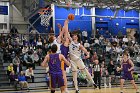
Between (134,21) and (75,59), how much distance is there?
28042 millimetres

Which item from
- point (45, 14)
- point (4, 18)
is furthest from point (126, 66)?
point (4, 18)

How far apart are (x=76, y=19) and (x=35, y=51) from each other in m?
13.1

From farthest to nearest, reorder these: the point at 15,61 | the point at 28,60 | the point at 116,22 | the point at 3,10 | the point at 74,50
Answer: the point at 116,22 < the point at 3,10 < the point at 28,60 < the point at 15,61 < the point at 74,50

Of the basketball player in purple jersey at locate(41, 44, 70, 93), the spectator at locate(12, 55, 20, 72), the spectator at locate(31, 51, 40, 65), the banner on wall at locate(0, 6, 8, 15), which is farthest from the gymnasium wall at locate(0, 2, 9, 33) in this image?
the basketball player in purple jersey at locate(41, 44, 70, 93)

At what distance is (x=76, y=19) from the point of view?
1419 inches

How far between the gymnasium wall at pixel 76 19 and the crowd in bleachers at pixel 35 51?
6.36m

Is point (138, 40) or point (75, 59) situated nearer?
point (75, 59)

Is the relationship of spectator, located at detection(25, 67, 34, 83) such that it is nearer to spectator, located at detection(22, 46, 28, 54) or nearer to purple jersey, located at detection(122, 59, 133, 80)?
spectator, located at detection(22, 46, 28, 54)

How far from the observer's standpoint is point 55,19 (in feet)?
115

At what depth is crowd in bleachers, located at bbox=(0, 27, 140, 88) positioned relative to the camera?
21562 mm

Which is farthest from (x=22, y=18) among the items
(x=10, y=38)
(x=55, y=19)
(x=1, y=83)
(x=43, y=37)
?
(x=1, y=83)

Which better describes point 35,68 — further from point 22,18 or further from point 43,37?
point 22,18

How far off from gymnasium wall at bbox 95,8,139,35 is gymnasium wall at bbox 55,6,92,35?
3.87 feet

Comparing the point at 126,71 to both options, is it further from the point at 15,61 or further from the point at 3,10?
the point at 3,10
